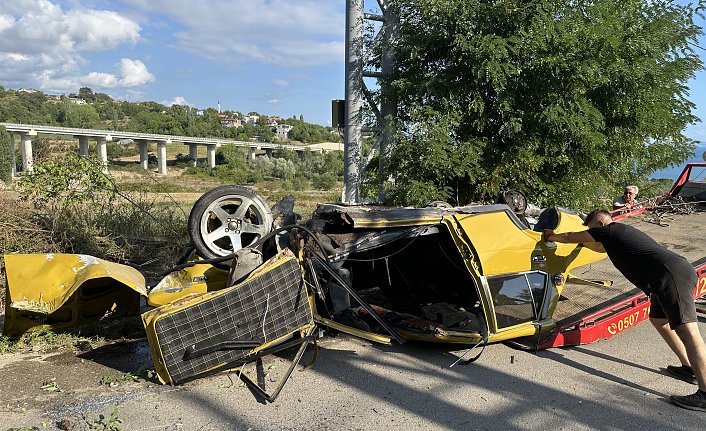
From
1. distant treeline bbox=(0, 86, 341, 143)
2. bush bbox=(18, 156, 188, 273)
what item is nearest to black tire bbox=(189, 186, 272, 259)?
bush bbox=(18, 156, 188, 273)

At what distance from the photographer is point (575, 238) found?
488 cm

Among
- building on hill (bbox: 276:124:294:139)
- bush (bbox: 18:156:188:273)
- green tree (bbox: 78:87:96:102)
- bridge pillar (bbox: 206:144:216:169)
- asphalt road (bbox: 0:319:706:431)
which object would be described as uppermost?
green tree (bbox: 78:87:96:102)

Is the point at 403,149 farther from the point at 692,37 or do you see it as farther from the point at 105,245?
the point at 692,37

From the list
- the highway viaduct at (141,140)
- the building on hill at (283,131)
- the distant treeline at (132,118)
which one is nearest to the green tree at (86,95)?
the distant treeline at (132,118)

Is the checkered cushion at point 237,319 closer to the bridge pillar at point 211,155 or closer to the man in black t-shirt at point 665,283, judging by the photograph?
the man in black t-shirt at point 665,283

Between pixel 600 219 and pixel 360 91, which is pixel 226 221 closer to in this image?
pixel 600 219

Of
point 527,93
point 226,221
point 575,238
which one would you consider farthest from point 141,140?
point 575,238

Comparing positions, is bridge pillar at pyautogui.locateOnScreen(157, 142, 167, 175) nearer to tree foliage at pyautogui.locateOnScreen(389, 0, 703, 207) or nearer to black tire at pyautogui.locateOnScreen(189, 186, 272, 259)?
tree foliage at pyautogui.locateOnScreen(389, 0, 703, 207)

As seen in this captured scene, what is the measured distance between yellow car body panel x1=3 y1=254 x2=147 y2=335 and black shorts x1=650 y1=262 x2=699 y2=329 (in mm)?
4466

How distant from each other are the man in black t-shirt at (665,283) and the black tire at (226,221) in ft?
10.1

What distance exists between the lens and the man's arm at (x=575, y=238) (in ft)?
15.8

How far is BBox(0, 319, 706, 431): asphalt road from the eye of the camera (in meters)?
3.77

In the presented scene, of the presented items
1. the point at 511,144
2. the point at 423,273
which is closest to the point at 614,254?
the point at 423,273

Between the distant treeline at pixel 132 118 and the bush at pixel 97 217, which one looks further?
the distant treeline at pixel 132 118
